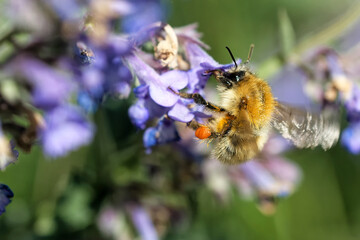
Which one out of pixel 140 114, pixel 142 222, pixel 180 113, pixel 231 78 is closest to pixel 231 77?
pixel 231 78

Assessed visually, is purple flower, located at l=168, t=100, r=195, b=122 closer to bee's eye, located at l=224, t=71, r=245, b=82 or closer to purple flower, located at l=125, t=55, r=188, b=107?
purple flower, located at l=125, t=55, r=188, b=107

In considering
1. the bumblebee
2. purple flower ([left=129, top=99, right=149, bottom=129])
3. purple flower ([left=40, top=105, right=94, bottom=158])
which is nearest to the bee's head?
the bumblebee

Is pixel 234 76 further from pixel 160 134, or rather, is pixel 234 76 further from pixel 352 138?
pixel 352 138

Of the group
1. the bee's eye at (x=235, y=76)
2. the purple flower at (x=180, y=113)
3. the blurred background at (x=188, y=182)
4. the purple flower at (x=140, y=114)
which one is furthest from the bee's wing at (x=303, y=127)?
the blurred background at (x=188, y=182)

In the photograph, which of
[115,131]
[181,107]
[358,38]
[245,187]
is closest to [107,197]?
[115,131]

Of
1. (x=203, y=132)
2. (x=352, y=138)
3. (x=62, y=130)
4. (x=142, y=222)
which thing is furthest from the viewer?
(x=142, y=222)

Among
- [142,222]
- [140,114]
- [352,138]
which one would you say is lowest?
[142,222]
